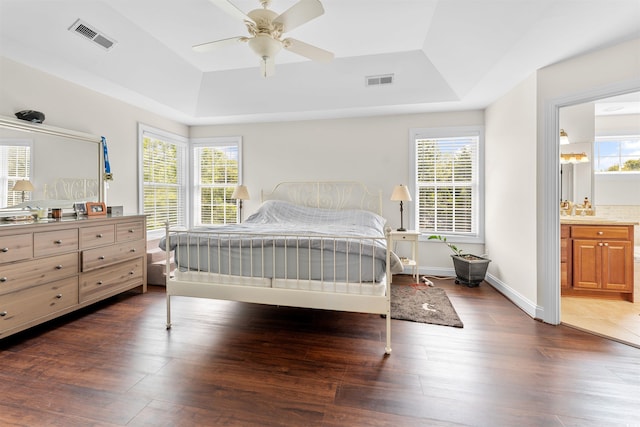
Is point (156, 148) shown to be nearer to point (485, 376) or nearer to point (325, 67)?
point (325, 67)

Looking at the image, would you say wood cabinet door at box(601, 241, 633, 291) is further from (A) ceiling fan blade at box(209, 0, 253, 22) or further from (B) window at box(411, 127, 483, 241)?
(A) ceiling fan blade at box(209, 0, 253, 22)

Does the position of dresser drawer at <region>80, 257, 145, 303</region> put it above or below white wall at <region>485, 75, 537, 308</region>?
below

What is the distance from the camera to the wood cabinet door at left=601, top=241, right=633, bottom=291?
3348 mm

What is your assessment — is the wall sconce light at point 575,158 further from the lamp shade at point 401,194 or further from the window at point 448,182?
the lamp shade at point 401,194

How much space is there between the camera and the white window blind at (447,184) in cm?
446

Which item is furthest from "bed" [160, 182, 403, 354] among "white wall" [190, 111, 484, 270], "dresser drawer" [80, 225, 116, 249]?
"white wall" [190, 111, 484, 270]

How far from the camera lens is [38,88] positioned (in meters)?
3.06

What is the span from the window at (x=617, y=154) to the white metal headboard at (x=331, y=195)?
4.04 m

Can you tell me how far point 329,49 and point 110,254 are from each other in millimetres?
3376

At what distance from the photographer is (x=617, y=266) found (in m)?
3.38

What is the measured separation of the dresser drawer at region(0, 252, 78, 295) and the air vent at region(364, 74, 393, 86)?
381 cm

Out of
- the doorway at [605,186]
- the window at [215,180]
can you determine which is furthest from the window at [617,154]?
the window at [215,180]

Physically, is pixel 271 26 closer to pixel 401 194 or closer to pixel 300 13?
pixel 300 13

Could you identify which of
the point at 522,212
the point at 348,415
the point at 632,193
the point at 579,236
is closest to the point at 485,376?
the point at 348,415
